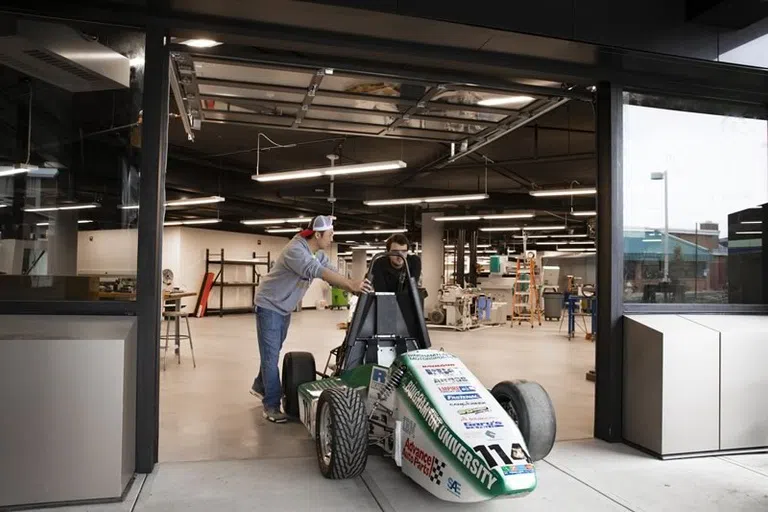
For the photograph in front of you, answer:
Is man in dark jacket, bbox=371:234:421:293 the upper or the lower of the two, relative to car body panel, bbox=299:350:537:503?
upper

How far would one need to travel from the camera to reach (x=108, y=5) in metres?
3.47

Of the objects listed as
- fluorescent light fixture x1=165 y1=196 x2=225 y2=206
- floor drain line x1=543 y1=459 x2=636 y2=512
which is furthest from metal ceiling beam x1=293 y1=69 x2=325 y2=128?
fluorescent light fixture x1=165 y1=196 x2=225 y2=206

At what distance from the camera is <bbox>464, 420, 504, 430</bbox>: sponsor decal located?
2662 mm

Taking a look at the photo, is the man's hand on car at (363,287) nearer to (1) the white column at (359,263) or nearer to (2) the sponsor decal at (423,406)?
(2) the sponsor decal at (423,406)

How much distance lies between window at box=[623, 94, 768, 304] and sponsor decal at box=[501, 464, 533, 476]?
7.90 feet

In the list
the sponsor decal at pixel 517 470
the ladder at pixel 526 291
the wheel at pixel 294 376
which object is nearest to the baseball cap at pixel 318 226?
the wheel at pixel 294 376

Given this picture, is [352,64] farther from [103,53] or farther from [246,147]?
[246,147]

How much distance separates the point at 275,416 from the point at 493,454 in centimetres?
271

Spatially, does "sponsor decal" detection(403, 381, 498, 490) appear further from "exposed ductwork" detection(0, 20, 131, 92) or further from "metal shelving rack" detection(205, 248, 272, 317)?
"metal shelving rack" detection(205, 248, 272, 317)

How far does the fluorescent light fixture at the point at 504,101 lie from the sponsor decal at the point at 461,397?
10.1ft

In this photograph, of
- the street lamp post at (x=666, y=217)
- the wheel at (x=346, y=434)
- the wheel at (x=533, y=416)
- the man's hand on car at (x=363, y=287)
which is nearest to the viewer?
the wheel at (x=346, y=434)

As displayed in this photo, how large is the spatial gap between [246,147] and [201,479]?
891cm

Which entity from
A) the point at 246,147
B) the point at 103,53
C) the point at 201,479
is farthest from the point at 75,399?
the point at 246,147

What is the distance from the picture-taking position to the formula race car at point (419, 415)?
2521 millimetres
